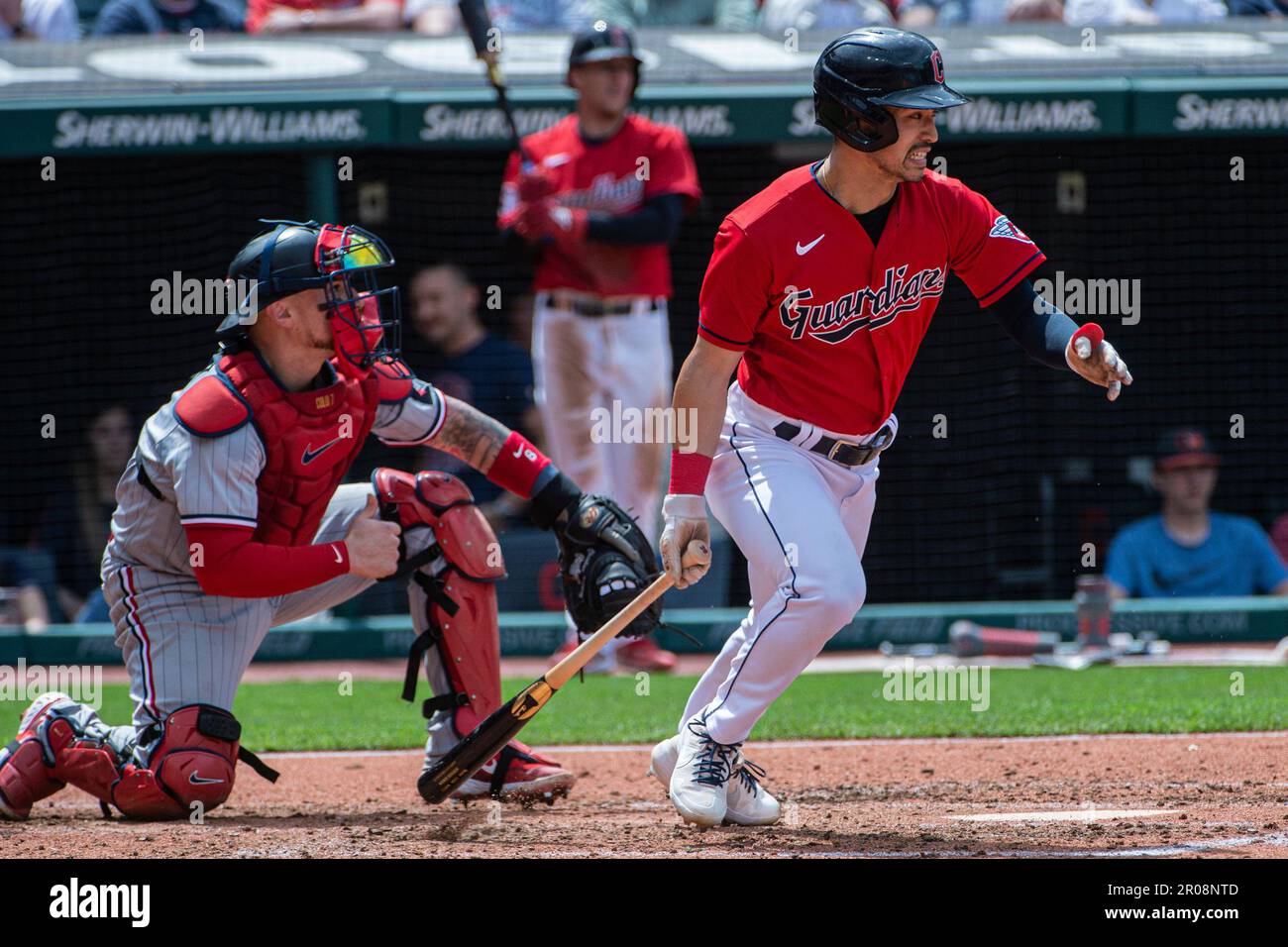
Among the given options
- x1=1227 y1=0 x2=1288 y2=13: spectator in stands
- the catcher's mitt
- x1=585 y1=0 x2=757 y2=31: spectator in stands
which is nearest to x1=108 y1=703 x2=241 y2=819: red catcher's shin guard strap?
the catcher's mitt

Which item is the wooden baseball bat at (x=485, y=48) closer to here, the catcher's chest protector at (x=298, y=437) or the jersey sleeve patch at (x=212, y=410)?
the catcher's chest protector at (x=298, y=437)

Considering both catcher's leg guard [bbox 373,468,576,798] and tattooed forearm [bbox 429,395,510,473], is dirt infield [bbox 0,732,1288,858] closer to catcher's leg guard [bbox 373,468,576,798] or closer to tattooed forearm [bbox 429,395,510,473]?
catcher's leg guard [bbox 373,468,576,798]

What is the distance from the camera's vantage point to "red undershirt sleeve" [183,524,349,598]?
3.75 meters

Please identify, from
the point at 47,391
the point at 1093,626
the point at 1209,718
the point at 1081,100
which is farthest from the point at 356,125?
the point at 1209,718

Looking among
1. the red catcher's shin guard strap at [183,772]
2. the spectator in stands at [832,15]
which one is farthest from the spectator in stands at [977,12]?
the red catcher's shin guard strap at [183,772]

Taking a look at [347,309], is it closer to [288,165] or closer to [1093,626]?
[1093,626]

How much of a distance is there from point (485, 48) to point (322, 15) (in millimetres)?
1982

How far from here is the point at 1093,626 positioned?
655 cm

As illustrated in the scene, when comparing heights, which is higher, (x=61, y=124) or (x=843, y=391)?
(x=61, y=124)

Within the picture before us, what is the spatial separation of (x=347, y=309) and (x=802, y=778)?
1732 mm

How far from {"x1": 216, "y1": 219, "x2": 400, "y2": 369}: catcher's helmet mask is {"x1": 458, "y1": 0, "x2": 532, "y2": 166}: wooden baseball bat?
9.14 ft

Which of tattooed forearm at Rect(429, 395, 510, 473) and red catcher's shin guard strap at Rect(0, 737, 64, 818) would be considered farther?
tattooed forearm at Rect(429, 395, 510, 473)

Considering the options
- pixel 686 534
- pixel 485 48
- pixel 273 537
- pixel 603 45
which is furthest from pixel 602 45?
pixel 686 534

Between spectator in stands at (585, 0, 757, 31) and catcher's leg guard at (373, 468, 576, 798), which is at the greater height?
spectator in stands at (585, 0, 757, 31)
